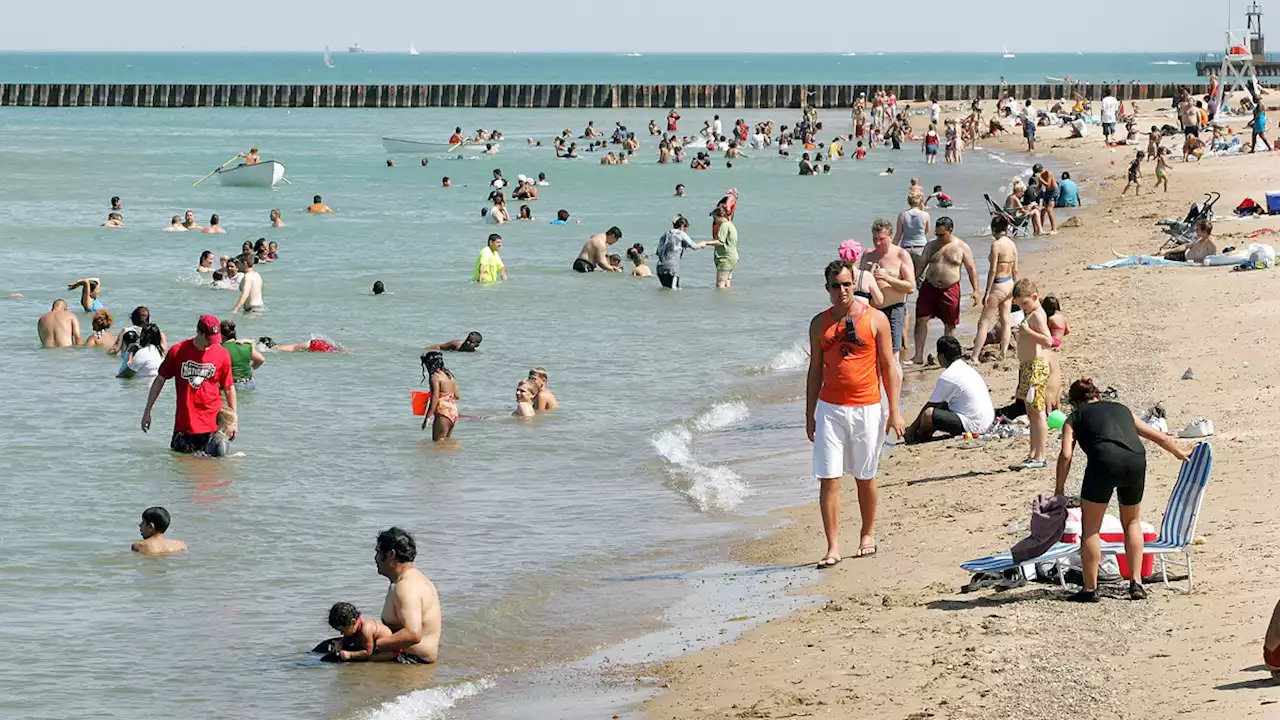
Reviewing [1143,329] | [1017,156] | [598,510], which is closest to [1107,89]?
[1017,156]

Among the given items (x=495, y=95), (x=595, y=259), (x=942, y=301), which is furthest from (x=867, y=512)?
(x=495, y=95)

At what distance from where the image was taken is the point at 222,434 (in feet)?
46.6

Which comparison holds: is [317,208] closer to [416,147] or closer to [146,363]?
[416,147]

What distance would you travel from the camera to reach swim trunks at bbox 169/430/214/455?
46.3 feet

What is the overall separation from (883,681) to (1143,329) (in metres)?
10.7

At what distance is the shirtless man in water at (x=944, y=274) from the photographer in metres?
15.6

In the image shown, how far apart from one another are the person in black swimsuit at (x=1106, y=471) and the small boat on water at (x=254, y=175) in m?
43.0

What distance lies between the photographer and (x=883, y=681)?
7.77 meters

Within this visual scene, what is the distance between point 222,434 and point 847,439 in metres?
6.77

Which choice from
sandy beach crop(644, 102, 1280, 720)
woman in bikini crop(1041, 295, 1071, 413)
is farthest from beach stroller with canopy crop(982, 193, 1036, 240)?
woman in bikini crop(1041, 295, 1071, 413)

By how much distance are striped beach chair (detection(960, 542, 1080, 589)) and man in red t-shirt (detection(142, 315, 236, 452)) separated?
6.82 metres

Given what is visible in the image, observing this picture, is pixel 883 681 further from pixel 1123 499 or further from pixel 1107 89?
pixel 1107 89

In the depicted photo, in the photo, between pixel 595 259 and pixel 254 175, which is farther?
pixel 254 175

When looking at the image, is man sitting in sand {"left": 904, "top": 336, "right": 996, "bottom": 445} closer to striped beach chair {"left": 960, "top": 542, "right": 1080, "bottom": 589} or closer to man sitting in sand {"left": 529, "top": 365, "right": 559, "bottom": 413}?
striped beach chair {"left": 960, "top": 542, "right": 1080, "bottom": 589}
